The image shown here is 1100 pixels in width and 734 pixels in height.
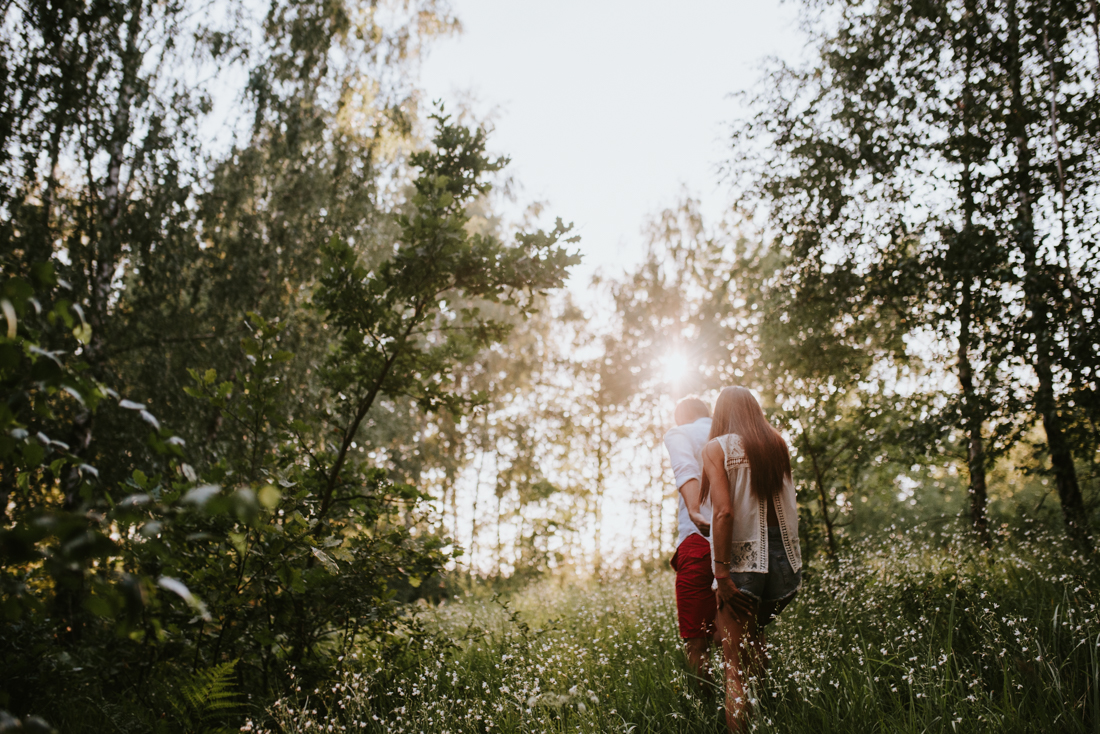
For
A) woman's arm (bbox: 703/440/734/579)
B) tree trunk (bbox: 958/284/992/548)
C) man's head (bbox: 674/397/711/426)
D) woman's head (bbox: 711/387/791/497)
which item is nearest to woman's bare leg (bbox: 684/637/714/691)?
woman's arm (bbox: 703/440/734/579)

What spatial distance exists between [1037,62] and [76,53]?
10.4 metres

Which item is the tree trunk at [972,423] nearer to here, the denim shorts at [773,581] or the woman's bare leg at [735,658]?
the denim shorts at [773,581]

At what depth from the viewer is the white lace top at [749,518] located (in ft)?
9.04

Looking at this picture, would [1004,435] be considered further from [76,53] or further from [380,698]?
[76,53]

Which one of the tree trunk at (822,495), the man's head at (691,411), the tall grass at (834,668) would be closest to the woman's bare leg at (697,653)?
the tall grass at (834,668)

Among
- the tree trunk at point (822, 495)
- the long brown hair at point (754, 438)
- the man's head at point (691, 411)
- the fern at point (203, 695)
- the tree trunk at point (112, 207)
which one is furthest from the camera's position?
the tree trunk at point (112, 207)

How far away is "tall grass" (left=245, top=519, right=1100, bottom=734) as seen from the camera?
7.60ft

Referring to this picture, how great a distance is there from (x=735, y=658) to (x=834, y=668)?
626 millimetres

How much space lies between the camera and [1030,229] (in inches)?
171

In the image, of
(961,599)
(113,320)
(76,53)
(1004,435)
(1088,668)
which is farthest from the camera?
(113,320)

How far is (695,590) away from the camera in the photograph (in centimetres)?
326

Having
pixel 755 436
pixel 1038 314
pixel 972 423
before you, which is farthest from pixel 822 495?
pixel 755 436

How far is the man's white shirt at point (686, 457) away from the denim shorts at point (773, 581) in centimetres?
63

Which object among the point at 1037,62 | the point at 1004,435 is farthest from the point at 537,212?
the point at 1004,435
